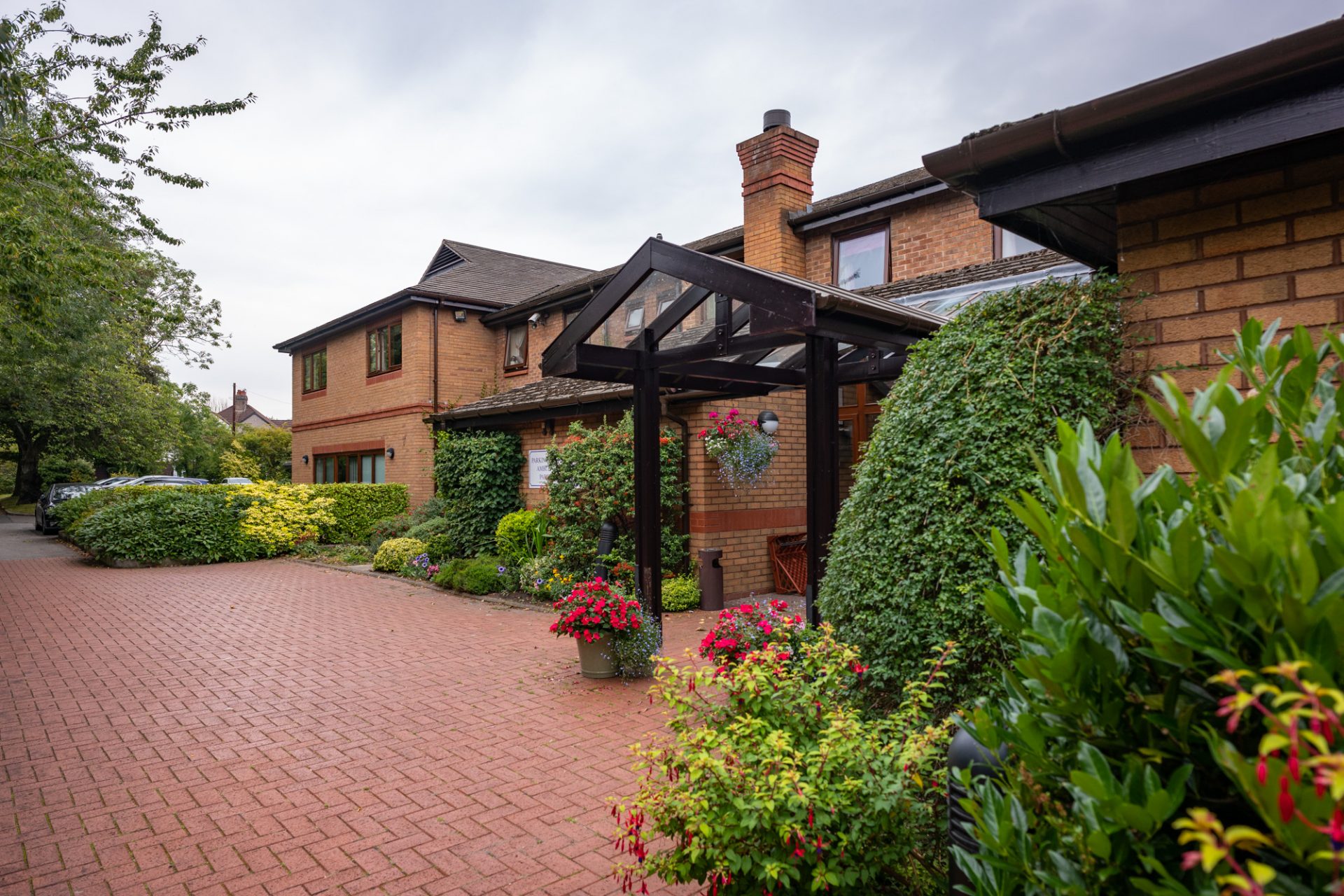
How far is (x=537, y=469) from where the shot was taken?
14109mm

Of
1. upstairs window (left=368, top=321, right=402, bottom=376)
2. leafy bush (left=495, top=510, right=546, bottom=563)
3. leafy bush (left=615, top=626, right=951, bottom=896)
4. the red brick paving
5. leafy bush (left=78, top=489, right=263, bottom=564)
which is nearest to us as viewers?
leafy bush (left=615, top=626, right=951, bottom=896)

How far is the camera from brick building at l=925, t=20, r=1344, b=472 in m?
2.69

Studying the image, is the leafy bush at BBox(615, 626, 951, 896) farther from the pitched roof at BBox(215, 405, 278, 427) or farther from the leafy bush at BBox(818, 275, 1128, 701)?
the pitched roof at BBox(215, 405, 278, 427)

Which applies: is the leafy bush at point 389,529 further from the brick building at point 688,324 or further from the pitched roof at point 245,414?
the pitched roof at point 245,414

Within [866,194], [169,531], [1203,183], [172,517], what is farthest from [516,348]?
[1203,183]

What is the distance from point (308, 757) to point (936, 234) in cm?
1030

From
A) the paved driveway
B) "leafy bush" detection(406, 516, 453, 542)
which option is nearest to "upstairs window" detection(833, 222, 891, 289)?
the paved driveway

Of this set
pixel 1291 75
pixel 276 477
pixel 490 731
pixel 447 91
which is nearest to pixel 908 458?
pixel 1291 75

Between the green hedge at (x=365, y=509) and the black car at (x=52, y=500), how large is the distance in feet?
37.2

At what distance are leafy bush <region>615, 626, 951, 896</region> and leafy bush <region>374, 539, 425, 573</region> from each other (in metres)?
12.4

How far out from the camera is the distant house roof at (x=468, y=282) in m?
18.2

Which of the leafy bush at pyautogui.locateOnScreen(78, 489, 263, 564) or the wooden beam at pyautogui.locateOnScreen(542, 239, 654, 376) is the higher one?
the wooden beam at pyautogui.locateOnScreen(542, 239, 654, 376)

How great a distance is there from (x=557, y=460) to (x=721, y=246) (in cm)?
527

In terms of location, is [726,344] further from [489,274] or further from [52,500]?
[52,500]
